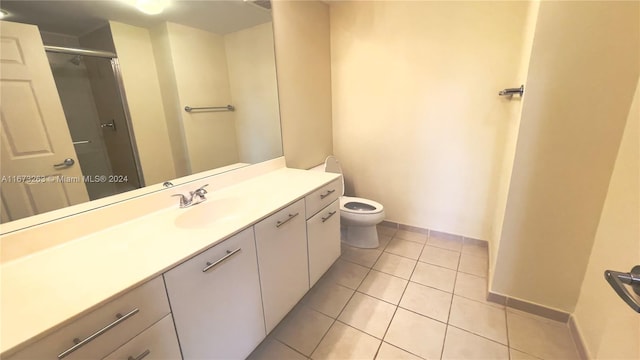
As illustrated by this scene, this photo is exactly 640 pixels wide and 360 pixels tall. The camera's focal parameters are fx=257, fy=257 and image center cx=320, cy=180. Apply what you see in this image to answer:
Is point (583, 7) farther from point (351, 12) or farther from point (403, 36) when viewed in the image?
point (351, 12)

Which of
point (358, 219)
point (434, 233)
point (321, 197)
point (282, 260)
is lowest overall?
point (434, 233)

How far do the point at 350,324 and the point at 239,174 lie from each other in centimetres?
122

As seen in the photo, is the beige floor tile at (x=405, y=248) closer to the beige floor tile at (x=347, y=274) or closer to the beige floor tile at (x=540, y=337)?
the beige floor tile at (x=347, y=274)

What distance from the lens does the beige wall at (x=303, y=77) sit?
6.57 feet

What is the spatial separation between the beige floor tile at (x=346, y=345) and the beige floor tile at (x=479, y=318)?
0.54 m

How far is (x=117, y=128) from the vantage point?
121 cm

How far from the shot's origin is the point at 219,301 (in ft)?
3.51

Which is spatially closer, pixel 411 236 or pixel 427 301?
pixel 427 301

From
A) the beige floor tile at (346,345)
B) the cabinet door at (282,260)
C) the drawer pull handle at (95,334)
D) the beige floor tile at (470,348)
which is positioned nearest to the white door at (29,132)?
the drawer pull handle at (95,334)

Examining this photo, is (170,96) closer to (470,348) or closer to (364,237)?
(364,237)

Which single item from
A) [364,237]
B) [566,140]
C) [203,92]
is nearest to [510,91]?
[566,140]

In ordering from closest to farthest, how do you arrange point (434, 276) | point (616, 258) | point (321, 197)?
point (616, 258), point (321, 197), point (434, 276)

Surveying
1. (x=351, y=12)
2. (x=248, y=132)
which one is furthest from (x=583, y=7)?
(x=248, y=132)

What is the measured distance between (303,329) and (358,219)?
985 millimetres
